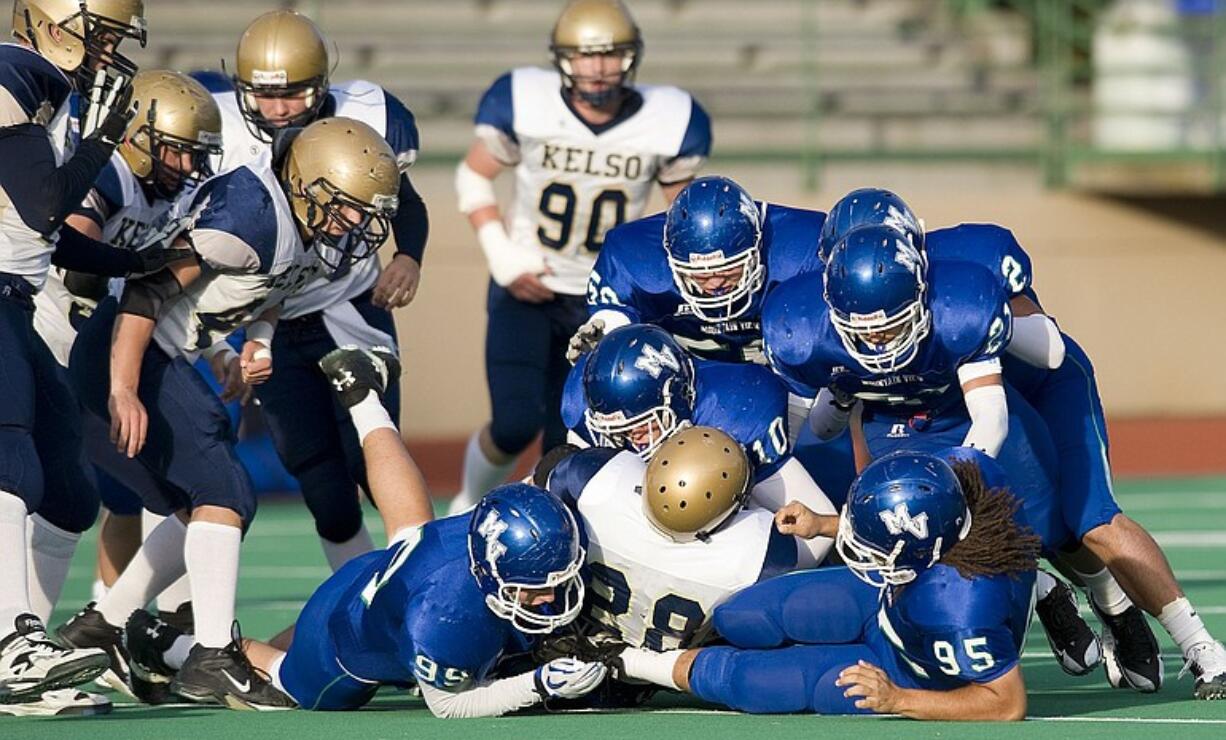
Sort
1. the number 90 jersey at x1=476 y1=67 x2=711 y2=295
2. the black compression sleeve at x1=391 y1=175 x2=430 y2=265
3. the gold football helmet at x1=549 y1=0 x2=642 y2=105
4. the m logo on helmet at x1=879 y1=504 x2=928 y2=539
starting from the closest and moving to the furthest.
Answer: the m logo on helmet at x1=879 y1=504 x2=928 y2=539
the black compression sleeve at x1=391 y1=175 x2=430 y2=265
the gold football helmet at x1=549 y1=0 x2=642 y2=105
the number 90 jersey at x1=476 y1=67 x2=711 y2=295

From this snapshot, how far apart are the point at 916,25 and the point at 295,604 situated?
27.5 ft

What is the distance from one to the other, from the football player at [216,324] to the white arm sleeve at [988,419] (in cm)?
157

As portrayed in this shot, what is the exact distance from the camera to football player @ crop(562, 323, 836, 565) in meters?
5.01

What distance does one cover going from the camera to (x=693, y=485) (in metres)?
4.68

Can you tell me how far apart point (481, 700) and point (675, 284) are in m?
1.41

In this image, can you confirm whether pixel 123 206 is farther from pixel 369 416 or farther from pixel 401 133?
pixel 401 133

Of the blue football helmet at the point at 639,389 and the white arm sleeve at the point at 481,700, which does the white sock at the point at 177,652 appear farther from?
the blue football helmet at the point at 639,389

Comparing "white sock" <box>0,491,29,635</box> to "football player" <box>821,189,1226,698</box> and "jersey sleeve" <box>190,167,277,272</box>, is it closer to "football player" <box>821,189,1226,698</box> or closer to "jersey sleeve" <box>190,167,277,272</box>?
"jersey sleeve" <box>190,167,277,272</box>

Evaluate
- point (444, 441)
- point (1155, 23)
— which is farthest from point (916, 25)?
point (444, 441)

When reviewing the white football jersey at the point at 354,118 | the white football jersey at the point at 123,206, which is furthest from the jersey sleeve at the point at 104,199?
the white football jersey at the point at 354,118

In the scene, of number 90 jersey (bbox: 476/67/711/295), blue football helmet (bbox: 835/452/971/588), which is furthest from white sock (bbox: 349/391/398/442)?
number 90 jersey (bbox: 476/67/711/295)

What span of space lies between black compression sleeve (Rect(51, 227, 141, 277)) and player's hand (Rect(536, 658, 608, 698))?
149 centimetres

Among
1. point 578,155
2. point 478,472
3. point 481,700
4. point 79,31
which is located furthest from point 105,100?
point 478,472

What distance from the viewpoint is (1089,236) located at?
13.3 meters
